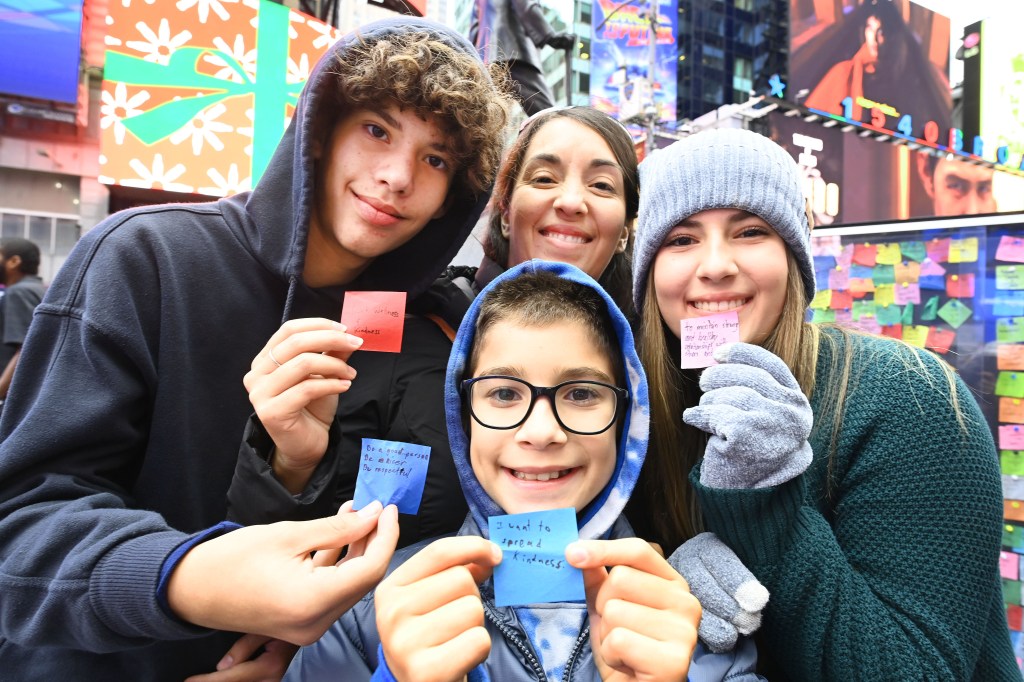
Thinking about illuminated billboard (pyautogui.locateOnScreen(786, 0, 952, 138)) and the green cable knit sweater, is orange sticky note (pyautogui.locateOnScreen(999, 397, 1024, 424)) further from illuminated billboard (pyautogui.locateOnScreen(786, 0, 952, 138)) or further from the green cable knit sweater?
illuminated billboard (pyautogui.locateOnScreen(786, 0, 952, 138))

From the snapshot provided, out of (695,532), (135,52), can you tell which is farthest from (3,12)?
(695,532)

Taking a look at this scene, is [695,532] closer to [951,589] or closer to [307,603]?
[951,589]

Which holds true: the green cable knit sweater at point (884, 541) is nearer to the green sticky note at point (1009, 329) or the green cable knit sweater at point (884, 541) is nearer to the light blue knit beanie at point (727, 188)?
the light blue knit beanie at point (727, 188)

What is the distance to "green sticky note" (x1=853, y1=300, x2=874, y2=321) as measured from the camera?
3910mm

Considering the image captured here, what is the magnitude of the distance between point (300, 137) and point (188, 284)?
20.2 inches

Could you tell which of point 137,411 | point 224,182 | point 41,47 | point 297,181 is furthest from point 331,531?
point 41,47

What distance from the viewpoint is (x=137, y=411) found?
4.77 feet

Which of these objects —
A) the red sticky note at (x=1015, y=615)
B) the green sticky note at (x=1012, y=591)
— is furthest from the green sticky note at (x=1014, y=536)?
the red sticky note at (x=1015, y=615)

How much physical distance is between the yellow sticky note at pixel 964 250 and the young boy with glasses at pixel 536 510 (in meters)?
2.89

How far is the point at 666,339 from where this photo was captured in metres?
1.93

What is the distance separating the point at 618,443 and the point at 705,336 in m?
0.37

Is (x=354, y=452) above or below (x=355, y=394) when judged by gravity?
below

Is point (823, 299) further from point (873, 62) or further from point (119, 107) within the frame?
point (873, 62)

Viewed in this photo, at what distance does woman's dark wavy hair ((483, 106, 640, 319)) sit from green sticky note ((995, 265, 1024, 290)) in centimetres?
218
